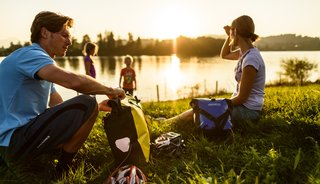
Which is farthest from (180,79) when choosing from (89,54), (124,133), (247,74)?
(124,133)

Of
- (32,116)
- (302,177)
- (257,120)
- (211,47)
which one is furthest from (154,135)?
(211,47)

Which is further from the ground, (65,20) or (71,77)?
(65,20)

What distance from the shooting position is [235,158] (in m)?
3.99

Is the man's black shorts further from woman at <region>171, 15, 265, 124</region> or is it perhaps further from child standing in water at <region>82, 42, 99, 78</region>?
child standing in water at <region>82, 42, 99, 78</region>

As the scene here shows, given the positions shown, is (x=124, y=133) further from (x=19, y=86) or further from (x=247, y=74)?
Result: (x=247, y=74)

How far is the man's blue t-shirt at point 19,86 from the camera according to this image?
358 centimetres

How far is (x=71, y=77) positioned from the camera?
11.9 ft

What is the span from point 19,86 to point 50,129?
0.57m

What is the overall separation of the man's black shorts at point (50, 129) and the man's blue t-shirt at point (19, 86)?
0.40 feet

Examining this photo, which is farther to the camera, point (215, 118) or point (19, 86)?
point (215, 118)

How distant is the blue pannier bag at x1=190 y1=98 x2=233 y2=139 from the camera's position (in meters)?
4.91

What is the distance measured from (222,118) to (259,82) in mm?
1045

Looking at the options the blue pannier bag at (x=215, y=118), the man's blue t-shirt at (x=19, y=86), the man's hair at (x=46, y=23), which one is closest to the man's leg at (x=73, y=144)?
the man's blue t-shirt at (x=19, y=86)

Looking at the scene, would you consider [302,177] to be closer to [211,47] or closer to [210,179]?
[210,179]
